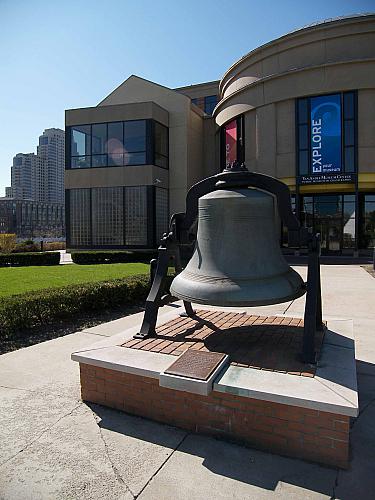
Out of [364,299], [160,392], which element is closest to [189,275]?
[160,392]

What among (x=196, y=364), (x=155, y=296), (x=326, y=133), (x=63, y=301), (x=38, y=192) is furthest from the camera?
(x=38, y=192)

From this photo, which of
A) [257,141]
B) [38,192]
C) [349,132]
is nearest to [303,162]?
[349,132]

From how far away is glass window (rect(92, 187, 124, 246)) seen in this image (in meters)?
25.1

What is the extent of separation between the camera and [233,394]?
2.95 metres

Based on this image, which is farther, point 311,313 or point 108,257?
point 108,257

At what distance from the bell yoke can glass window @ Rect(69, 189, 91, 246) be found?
75.1ft

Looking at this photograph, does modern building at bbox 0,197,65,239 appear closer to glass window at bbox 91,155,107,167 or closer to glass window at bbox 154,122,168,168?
glass window at bbox 91,155,107,167

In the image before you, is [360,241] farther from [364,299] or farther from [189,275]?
[189,275]

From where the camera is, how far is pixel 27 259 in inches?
738

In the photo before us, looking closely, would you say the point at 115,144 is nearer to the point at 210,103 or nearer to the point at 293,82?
the point at 293,82

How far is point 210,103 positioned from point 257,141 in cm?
1544

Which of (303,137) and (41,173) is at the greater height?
(41,173)

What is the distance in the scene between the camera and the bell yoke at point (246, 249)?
11.2ft

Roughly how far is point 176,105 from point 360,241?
15.9m
